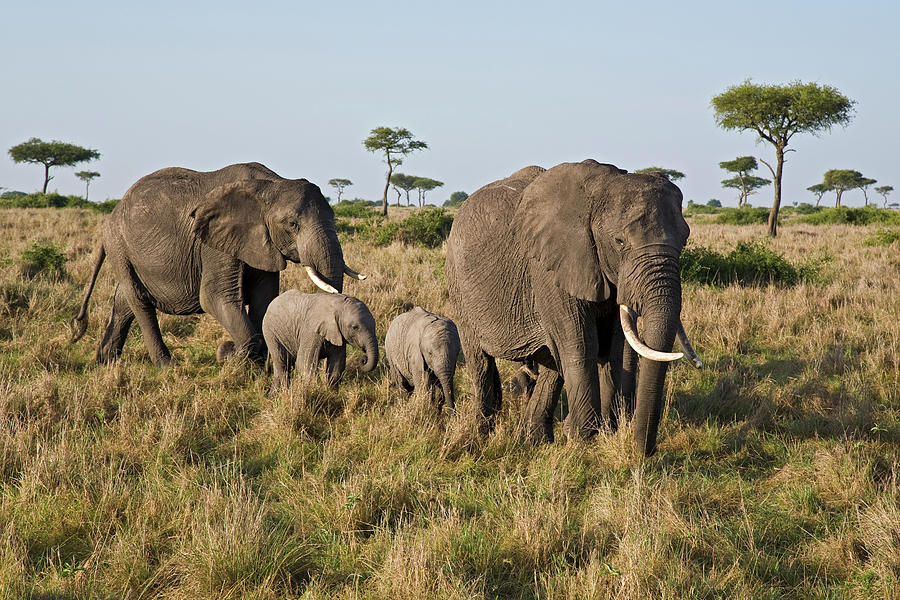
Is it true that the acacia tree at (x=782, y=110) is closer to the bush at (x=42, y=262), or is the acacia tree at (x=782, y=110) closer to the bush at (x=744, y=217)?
the bush at (x=744, y=217)

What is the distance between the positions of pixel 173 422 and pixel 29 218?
787 inches

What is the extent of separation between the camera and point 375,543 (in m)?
3.83

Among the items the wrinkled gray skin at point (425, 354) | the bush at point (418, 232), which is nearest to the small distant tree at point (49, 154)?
the bush at point (418, 232)

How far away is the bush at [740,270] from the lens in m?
12.2

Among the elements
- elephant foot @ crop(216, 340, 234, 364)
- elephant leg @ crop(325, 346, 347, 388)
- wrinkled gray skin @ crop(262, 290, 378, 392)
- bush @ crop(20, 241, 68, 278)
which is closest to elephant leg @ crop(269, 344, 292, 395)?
wrinkled gray skin @ crop(262, 290, 378, 392)

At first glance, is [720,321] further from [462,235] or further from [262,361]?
[262,361]

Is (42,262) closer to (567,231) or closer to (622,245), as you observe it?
(567,231)

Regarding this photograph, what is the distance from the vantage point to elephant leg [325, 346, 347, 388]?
6832 mm

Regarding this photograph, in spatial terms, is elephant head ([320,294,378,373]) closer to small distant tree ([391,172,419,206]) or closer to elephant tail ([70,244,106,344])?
elephant tail ([70,244,106,344])

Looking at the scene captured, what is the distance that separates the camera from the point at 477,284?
19.3 ft

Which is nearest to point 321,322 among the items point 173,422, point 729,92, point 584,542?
point 173,422

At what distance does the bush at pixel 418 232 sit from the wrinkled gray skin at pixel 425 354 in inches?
444

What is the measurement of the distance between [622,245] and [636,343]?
1.91 ft

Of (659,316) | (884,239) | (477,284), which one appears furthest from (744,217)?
(659,316)
